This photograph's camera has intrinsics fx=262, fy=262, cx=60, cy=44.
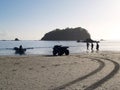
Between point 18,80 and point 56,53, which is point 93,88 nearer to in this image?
point 18,80

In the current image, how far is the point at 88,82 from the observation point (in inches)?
610

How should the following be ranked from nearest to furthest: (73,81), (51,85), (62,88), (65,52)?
(62,88), (51,85), (73,81), (65,52)

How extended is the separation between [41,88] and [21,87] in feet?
3.77

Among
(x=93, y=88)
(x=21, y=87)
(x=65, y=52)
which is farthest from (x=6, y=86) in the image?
(x=65, y=52)

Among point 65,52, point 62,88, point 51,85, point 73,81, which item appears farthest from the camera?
point 65,52

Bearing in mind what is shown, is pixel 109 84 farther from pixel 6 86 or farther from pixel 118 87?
pixel 6 86

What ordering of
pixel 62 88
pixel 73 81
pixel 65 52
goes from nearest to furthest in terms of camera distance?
1. pixel 62 88
2. pixel 73 81
3. pixel 65 52

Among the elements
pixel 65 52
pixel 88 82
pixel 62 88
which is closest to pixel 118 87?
pixel 88 82

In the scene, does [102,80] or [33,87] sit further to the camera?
[102,80]

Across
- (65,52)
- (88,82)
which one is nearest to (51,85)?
(88,82)

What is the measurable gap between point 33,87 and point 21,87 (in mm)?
645

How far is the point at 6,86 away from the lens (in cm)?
1440

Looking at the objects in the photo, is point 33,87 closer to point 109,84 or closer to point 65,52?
point 109,84

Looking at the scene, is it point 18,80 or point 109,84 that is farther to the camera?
point 18,80
